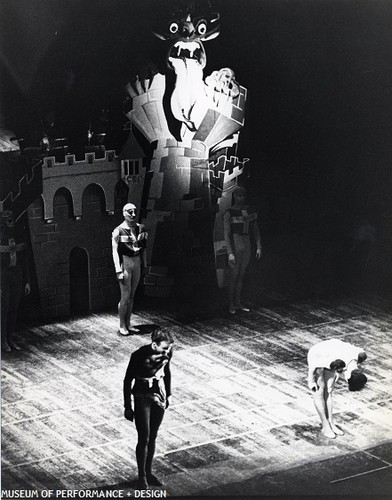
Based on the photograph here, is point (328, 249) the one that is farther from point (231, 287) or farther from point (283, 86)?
point (283, 86)

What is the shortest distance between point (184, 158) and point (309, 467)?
2.32 metres

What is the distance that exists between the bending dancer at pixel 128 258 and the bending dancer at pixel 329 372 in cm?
129

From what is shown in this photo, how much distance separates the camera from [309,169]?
7727 millimetres

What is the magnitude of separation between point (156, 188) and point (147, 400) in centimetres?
150

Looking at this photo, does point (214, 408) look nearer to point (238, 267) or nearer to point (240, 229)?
point (238, 267)

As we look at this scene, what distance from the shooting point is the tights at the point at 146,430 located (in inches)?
279

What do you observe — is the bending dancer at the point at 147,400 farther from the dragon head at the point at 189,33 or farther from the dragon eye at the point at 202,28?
the dragon eye at the point at 202,28

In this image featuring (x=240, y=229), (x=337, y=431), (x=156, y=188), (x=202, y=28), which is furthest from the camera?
(x=240, y=229)

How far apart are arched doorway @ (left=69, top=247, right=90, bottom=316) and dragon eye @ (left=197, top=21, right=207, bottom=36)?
5.65ft

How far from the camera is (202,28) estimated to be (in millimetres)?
7316

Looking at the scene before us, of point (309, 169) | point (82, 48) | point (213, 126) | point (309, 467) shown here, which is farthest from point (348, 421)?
point (82, 48)

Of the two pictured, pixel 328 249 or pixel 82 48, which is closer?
pixel 82 48

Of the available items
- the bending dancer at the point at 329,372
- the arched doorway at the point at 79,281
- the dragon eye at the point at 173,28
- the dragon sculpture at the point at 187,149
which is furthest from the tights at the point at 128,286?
the dragon eye at the point at 173,28

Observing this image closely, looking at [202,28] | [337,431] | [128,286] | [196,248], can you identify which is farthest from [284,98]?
[337,431]
